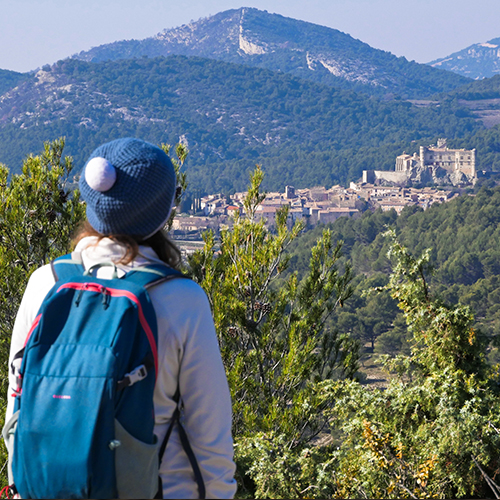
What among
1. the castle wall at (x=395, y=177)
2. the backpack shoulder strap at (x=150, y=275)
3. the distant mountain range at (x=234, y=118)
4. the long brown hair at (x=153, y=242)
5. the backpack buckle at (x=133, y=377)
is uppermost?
the distant mountain range at (x=234, y=118)

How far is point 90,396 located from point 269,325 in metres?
3.12

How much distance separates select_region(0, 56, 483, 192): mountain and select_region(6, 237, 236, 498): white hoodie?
3962 inches

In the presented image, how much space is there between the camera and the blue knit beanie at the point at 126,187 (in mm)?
983

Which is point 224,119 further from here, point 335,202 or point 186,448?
point 186,448

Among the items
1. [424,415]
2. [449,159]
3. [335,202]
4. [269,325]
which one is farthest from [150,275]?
[449,159]

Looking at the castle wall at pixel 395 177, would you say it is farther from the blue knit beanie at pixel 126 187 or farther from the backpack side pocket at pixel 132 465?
the backpack side pocket at pixel 132 465

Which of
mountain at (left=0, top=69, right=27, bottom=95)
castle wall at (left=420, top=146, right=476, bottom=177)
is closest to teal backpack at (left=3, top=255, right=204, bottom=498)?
castle wall at (left=420, top=146, right=476, bottom=177)

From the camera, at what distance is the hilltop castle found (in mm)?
84500

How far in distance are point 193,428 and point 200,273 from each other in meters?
3.14

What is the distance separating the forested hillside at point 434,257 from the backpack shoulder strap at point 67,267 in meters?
25.5

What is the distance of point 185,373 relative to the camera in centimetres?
98

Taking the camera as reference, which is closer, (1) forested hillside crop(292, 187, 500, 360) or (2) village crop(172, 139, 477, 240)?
(1) forested hillside crop(292, 187, 500, 360)

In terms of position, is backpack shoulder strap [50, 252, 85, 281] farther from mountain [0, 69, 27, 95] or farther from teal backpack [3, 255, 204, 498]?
mountain [0, 69, 27, 95]

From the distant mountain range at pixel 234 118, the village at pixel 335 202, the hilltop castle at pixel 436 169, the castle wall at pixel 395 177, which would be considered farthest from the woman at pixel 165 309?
the distant mountain range at pixel 234 118
